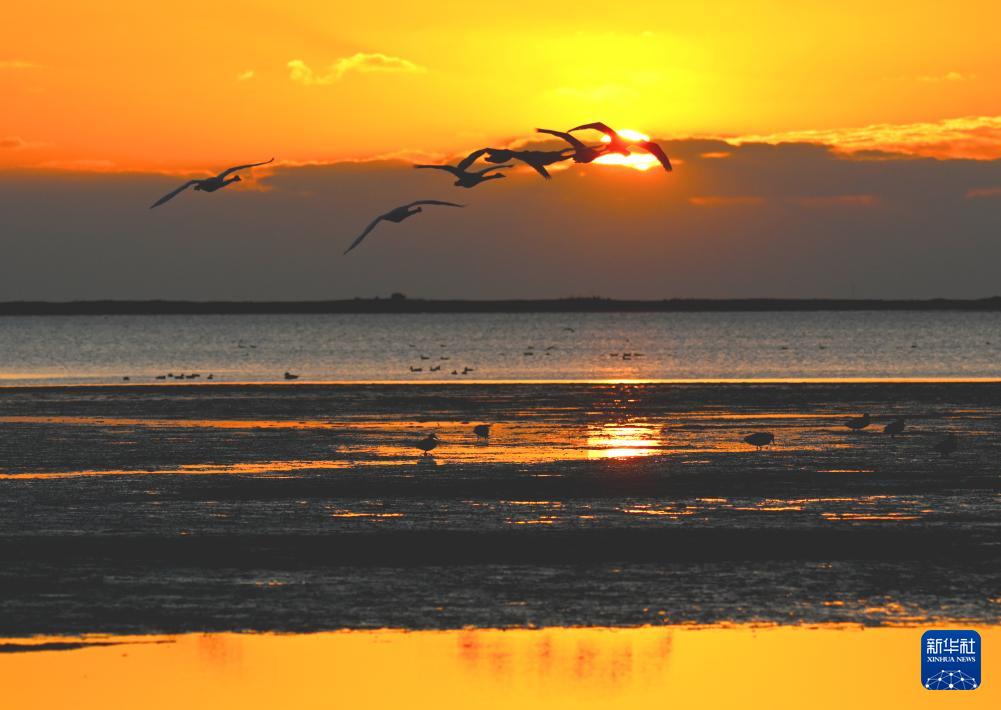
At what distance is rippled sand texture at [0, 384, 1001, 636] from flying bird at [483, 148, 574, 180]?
5.34 m

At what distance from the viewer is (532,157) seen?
73.8 ft

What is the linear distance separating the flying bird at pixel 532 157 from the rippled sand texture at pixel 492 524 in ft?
17.5

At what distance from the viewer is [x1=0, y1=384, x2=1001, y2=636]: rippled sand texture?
1689 centimetres

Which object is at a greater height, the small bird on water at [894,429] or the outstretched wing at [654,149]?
the outstretched wing at [654,149]

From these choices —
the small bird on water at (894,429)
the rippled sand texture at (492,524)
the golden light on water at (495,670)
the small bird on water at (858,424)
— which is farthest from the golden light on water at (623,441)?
the golden light on water at (495,670)

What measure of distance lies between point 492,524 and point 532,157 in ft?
18.0

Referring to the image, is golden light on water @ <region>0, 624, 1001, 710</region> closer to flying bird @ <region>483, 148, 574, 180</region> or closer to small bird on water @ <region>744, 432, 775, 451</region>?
flying bird @ <region>483, 148, 574, 180</region>

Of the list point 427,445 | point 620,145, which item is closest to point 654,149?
point 620,145

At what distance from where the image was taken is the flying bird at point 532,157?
22.1 meters

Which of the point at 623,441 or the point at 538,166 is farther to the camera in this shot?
the point at 623,441

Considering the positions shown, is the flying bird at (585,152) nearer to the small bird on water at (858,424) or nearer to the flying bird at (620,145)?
the flying bird at (620,145)

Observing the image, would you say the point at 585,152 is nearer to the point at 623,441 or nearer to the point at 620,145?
the point at 620,145

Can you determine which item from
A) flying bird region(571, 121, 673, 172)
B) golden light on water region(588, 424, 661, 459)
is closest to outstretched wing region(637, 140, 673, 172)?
flying bird region(571, 121, 673, 172)

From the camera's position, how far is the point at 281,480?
95.9 ft
